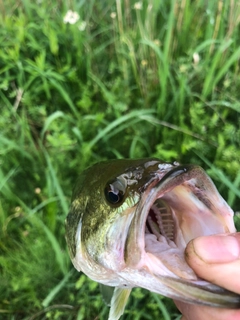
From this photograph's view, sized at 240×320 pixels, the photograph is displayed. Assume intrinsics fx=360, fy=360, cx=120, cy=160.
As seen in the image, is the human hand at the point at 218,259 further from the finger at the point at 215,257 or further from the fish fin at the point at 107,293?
the fish fin at the point at 107,293

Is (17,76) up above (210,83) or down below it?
above

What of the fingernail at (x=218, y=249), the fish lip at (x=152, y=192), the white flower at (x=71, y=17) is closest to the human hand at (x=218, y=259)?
the fingernail at (x=218, y=249)

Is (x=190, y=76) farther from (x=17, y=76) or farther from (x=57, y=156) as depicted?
(x=17, y=76)

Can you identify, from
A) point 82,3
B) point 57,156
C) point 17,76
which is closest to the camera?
point 57,156

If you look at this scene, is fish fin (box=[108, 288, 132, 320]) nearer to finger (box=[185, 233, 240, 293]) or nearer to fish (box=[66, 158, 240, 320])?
fish (box=[66, 158, 240, 320])

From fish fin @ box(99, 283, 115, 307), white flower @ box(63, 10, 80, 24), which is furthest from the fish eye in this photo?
white flower @ box(63, 10, 80, 24)

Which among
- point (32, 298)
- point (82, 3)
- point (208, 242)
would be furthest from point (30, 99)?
point (208, 242)

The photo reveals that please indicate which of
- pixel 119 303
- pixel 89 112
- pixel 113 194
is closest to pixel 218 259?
pixel 113 194
